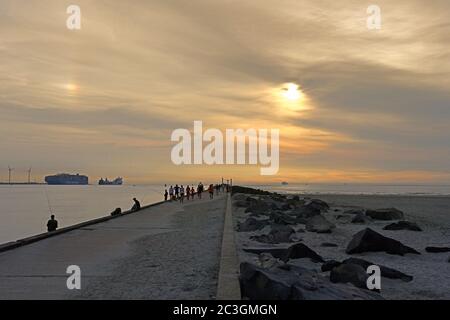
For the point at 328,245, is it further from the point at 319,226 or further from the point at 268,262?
the point at 268,262

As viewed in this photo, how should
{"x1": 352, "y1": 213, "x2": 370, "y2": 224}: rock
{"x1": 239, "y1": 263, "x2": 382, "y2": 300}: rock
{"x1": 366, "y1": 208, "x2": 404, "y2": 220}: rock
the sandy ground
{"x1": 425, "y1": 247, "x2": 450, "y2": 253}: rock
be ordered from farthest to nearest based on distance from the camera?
{"x1": 366, "y1": 208, "x2": 404, "y2": 220}: rock
{"x1": 352, "y1": 213, "x2": 370, "y2": 224}: rock
{"x1": 425, "y1": 247, "x2": 450, "y2": 253}: rock
the sandy ground
{"x1": 239, "y1": 263, "x2": 382, "y2": 300}: rock

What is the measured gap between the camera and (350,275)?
8820 mm

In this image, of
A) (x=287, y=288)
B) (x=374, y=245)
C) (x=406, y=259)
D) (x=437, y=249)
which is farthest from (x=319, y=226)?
(x=287, y=288)

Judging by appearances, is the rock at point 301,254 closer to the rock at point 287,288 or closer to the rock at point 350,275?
the rock at point 350,275

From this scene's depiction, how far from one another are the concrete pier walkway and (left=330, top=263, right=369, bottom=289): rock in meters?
2.18

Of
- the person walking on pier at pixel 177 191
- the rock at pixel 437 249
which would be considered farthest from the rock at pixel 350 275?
the person walking on pier at pixel 177 191

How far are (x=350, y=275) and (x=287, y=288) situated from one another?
2.25m

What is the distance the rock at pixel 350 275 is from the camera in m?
8.66

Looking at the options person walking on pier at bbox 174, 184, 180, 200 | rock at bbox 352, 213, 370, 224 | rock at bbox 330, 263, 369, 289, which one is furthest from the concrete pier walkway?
person walking on pier at bbox 174, 184, 180, 200

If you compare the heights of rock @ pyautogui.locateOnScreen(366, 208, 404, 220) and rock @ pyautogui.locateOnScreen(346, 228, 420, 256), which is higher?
rock @ pyautogui.locateOnScreen(346, 228, 420, 256)

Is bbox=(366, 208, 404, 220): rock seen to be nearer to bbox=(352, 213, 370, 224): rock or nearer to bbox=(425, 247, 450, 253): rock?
bbox=(352, 213, 370, 224): rock

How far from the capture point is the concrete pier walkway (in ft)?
26.8
